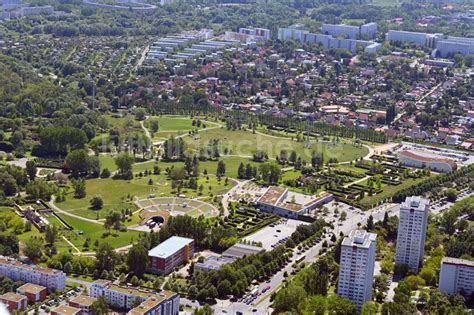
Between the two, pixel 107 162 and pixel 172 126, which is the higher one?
pixel 172 126

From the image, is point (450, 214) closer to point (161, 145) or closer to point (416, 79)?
point (161, 145)

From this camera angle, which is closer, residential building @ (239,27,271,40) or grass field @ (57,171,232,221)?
Answer: grass field @ (57,171,232,221)

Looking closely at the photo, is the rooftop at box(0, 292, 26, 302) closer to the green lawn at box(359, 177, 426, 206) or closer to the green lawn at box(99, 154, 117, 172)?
the green lawn at box(99, 154, 117, 172)

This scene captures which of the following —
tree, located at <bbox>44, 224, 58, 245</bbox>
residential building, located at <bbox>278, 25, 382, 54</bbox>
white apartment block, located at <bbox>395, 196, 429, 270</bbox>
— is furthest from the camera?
residential building, located at <bbox>278, 25, 382, 54</bbox>

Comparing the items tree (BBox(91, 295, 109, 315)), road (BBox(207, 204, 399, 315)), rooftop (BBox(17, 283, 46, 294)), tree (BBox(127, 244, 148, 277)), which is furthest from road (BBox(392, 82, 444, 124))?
tree (BBox(91, 295, 109, 315))

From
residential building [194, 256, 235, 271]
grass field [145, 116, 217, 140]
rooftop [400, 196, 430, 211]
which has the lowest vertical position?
residential building [194, 256, 235, 271]

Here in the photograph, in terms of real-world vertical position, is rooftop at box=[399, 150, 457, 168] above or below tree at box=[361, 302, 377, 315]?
below

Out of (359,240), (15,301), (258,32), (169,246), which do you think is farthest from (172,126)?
(258,32)

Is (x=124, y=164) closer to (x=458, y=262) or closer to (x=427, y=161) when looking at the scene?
(x=427, y=161)

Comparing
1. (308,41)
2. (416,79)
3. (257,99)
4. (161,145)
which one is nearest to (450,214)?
(161,145)
